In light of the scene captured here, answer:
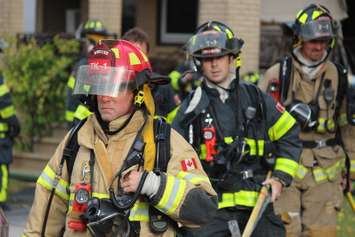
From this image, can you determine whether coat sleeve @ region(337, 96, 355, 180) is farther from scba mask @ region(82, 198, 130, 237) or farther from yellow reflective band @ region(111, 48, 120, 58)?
scba mask @ region(82, 198, 130, 237)

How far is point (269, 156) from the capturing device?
19.1 feet

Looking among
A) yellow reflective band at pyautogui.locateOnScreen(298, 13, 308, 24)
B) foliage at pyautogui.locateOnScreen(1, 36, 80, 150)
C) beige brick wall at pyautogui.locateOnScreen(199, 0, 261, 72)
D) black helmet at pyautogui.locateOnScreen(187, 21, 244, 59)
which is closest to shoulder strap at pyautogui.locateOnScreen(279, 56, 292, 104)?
yellow reflective band at pyautogui.locateOnScreen(298, 13, 308, 24)

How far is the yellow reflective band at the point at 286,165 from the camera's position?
5.91 m

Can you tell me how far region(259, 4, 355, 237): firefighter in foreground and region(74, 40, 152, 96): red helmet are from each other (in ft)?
8.84

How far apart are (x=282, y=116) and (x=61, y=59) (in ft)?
23.2

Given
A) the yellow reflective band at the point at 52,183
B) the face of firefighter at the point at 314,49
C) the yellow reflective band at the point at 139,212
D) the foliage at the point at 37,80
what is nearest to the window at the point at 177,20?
the foliage at the point at 37,80

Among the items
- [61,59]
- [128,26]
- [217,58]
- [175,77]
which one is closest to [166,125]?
[217,58]

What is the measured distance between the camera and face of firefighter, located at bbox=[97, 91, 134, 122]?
162 inches

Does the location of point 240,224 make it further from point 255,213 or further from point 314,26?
point 314,26

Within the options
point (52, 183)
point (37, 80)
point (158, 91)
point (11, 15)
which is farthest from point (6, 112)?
point (52, 183)

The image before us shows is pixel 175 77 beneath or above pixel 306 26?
beneath

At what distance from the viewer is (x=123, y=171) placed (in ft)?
13.2

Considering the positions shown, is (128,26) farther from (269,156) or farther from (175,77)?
(269,156)

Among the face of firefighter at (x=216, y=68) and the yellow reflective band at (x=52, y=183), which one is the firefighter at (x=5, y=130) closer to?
the face of firefighter at (x=216, y=68)
